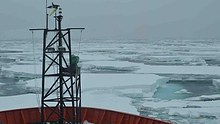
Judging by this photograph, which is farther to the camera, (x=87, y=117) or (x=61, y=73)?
(x=87, y=117)

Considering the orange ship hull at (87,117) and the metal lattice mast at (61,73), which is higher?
the metal lattice mast at (61,73)

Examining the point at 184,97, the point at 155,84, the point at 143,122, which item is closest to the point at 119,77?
the point at 155,84

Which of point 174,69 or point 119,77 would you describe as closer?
point 119,77

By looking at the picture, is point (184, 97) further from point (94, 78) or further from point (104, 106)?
point (94, 78)

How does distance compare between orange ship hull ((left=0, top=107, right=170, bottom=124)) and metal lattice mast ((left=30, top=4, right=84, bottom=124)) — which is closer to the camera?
metal lattice mast ((left=30, top=4, right=84, bottom=124))

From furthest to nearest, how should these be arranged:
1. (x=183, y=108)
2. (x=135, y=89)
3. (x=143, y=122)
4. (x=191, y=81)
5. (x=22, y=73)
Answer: (x=22, y=73), (x=191, y=81), (x=135, y=89), (x=183, y=108), (x=143, y=122)

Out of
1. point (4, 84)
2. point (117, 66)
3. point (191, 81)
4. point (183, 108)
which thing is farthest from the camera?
point (117, 66)

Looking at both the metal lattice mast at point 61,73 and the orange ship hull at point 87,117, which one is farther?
the orange ship hull at point 87,117

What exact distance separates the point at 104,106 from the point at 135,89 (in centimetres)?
360

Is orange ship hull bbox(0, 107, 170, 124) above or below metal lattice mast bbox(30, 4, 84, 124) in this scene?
below

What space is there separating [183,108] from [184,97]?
6.62 feet

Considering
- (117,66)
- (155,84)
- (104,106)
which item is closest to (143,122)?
(104,106)

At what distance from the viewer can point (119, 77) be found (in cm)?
1814

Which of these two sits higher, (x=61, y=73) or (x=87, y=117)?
(x=61, y=73)
